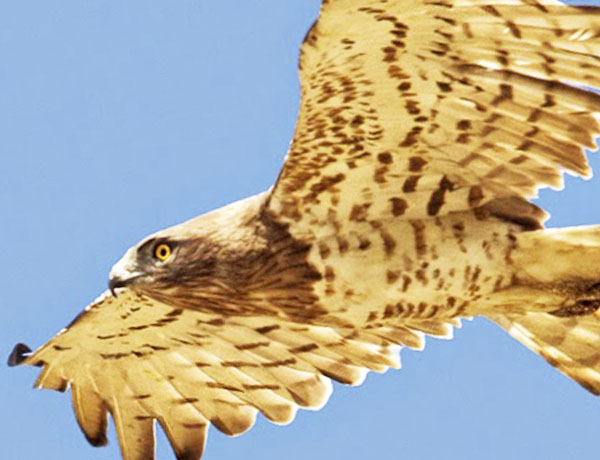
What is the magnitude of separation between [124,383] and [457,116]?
3.06m

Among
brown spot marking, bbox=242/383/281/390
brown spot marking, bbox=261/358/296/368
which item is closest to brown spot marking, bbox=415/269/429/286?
brown spot marking, bbox=261/358/296/368

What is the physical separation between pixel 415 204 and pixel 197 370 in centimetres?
212

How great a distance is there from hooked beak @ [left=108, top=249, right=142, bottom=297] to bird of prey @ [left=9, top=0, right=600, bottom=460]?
11 millimetres

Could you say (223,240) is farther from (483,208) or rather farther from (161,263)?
(483,208)

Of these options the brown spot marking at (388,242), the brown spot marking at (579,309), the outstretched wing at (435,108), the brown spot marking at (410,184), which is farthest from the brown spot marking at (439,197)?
the brown spot marking at (579,309)

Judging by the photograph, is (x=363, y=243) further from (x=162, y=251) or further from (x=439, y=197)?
(x=162, y=251)

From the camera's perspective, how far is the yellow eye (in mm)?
9609

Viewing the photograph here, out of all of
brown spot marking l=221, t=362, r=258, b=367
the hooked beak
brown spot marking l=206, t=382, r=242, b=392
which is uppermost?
the hooked beak

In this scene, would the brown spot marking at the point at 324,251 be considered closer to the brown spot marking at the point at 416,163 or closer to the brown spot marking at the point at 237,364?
the brown spot marking at the point at 416,163

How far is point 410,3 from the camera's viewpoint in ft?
28.3

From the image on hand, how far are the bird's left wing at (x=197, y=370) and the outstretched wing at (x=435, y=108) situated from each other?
4.34 ft

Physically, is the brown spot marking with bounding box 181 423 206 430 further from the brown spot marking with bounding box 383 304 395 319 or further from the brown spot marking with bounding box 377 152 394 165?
the brown spot marking with bounding box 377 152 394 165

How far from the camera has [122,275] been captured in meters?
9.59

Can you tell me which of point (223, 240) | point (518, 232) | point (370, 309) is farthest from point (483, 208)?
point (223, 240)
